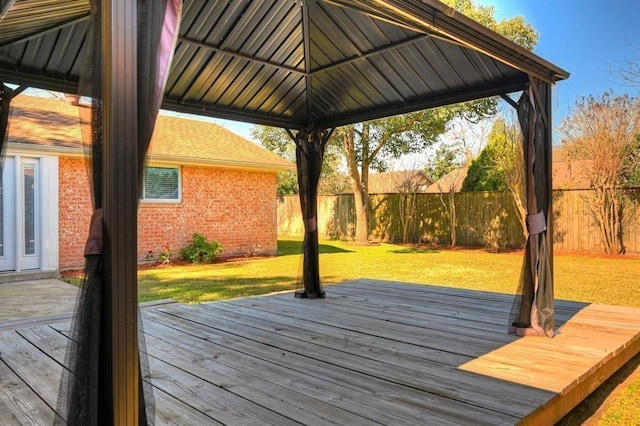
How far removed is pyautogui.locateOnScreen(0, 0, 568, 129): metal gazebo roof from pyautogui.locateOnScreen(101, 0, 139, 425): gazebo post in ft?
4.98

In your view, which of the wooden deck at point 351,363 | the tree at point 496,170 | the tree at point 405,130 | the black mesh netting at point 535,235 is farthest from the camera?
the tree at point 405,130

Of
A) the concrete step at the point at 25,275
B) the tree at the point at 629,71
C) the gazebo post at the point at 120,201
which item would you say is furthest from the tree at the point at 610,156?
the concrete step at the point at 25,275

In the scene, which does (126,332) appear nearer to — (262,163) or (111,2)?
(111,2)

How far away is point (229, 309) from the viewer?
4.75 metres

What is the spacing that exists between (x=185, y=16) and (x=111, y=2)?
2.08 metres

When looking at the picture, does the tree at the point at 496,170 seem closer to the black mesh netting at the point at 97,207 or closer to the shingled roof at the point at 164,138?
the shingled roof at the point at 164,138

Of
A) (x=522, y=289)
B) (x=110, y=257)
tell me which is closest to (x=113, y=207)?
(x=110, y=257)

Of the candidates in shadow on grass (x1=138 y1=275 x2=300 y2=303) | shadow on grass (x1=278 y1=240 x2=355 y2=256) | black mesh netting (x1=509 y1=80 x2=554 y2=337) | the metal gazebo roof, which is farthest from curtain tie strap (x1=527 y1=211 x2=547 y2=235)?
shadow on grass (x1=278 y1=240 x2=355 y2=256)

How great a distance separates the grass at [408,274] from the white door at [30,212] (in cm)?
185

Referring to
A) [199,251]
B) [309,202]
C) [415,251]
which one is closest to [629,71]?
[415,251]

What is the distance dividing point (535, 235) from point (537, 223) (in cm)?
10

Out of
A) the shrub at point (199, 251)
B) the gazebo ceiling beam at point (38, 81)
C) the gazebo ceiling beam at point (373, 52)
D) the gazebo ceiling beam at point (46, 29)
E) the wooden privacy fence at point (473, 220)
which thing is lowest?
the shrub at point (199, 251)

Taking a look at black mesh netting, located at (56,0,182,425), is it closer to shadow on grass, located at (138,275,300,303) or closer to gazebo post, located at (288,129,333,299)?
gazebo post, located at (288,129,333,299)

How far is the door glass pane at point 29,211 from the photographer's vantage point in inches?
307
